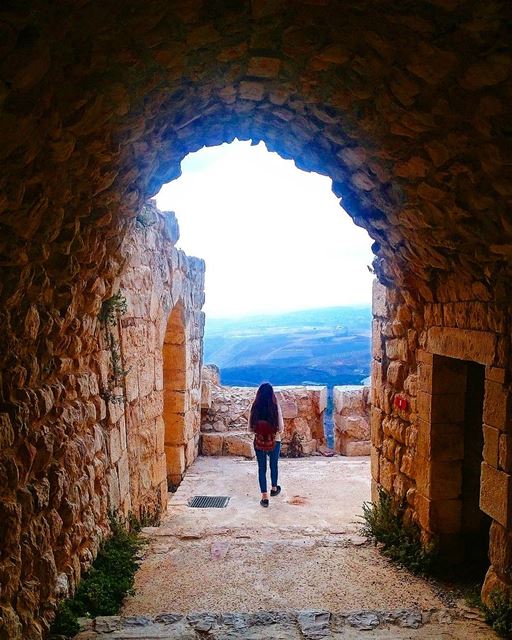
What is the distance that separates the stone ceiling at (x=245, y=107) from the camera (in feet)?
5.80

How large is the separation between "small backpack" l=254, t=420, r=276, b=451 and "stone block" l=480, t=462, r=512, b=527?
3.06 m

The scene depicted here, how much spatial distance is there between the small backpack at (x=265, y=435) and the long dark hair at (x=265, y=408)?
0.04 m

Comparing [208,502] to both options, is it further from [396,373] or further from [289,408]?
[289,408]

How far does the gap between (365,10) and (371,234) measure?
91.2 inches

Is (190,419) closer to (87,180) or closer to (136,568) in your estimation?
(136,568)

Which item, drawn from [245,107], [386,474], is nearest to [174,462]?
[386,474]

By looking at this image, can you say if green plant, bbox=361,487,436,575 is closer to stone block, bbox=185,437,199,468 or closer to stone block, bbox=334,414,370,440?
stone block, bbox=185,437,199,468

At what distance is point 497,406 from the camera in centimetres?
316

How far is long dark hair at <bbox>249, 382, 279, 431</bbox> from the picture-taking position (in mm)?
6141

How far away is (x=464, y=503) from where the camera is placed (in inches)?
159

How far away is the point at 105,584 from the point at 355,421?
6.72 meters

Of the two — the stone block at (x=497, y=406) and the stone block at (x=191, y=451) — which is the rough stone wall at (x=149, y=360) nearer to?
the stone block at (x=191, y=451)

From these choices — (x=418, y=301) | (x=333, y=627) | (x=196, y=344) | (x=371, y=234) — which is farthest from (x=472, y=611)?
(x=196, y=344)

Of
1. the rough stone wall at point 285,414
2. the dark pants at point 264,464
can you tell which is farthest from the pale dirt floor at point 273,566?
the rough stone wall at point 285,414
